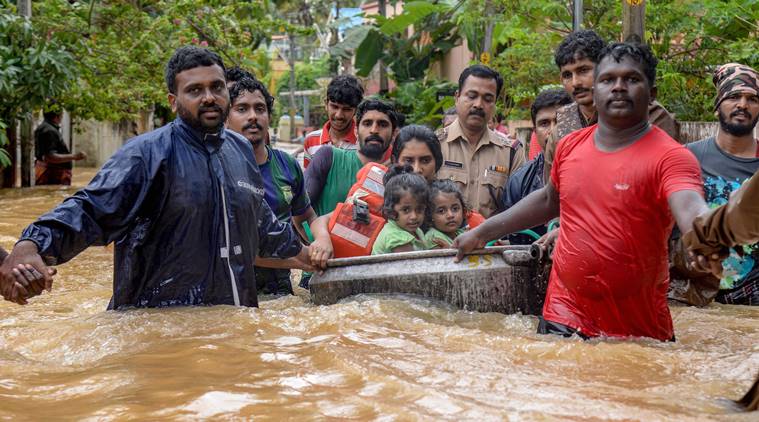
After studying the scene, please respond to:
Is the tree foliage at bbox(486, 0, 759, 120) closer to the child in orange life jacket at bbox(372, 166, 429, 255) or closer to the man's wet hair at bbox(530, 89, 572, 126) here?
the man's wet hair at bbox(530, 89, 572, 126)

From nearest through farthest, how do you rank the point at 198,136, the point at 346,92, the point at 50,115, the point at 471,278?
the point at 198,136, the point at 471,278, the point at 346,92, the point at 50,115

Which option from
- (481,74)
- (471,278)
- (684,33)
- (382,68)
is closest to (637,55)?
(471,278)

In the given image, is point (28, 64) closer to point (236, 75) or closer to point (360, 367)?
point (236, 75)

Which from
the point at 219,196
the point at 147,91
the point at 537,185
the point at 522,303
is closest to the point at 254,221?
the point at 219,196

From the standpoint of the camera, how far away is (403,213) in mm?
5801

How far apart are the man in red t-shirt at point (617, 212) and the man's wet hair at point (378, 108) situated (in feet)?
7.98

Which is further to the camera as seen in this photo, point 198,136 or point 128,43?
point 128,43

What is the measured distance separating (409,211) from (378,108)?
118 centimetres

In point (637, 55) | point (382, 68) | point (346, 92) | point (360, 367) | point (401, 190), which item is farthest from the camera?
point (382, 68)

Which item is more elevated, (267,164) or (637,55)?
(637,55)

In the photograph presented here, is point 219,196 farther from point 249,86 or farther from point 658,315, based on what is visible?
point 658,315

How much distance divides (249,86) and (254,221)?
1.41 m

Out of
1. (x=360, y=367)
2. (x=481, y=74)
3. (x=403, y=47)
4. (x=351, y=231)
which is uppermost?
(x=403, y=47)

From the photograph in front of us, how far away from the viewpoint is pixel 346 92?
7129 mm
